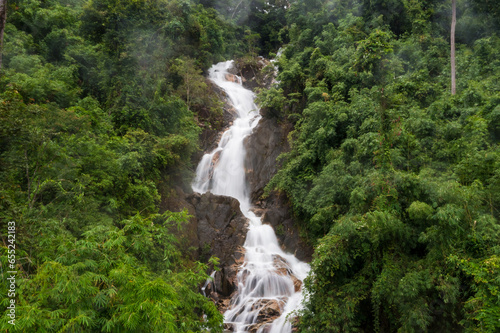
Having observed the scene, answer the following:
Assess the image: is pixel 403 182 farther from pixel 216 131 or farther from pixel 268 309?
pixel 216 131

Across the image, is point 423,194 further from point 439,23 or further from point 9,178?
point 439,23

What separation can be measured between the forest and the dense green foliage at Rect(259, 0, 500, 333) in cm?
6

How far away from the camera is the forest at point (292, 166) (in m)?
5.54

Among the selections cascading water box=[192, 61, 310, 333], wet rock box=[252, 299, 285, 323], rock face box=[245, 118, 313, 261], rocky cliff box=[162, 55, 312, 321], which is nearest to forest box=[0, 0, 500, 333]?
rocky cliff box=[162, 55, 312, 321]

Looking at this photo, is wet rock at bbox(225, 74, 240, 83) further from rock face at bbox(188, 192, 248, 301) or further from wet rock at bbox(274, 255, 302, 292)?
wet rock at bbox(274, 255, 302, 292)

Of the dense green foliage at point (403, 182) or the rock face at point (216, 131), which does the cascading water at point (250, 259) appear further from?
the dense green foliage at point (403, 182)

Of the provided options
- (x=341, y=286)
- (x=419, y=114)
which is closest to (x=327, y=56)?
(x=419, y=114)

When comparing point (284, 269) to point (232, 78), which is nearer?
point (284, 269)

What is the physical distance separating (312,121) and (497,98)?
7.23 meters

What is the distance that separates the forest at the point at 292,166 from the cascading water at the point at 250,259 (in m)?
1.50

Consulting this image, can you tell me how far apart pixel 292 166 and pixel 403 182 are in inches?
269

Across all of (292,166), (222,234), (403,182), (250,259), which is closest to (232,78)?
(292,166)

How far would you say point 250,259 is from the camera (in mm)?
14250

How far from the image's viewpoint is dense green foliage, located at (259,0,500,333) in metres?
7.45
